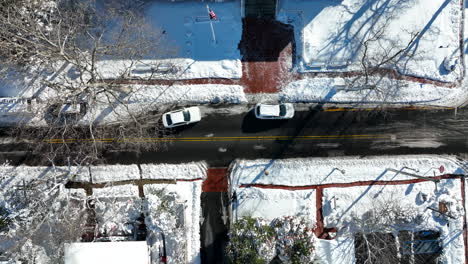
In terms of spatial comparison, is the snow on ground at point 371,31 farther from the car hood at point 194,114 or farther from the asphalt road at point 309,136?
the car hood at point 194,114

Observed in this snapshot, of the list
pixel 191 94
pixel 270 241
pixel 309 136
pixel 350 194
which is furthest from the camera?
pixel 309 136

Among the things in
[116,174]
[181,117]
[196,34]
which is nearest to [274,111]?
[181,117]

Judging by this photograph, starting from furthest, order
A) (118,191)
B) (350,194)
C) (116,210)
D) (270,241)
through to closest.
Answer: (350,194) → (118,191) → (116,210) → (270,241)

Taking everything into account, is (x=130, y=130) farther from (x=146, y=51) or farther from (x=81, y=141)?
(x=146, y=51)

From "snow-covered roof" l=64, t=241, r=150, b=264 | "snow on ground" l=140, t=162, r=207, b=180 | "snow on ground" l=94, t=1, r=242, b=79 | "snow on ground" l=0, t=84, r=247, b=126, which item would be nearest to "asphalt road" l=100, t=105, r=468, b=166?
"snow on ground" l=140, t=162, r=207, b=180

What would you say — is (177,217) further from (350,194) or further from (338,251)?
(350,194)

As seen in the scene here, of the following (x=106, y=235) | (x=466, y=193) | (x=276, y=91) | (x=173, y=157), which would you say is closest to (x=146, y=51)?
(x=173, y=157)
